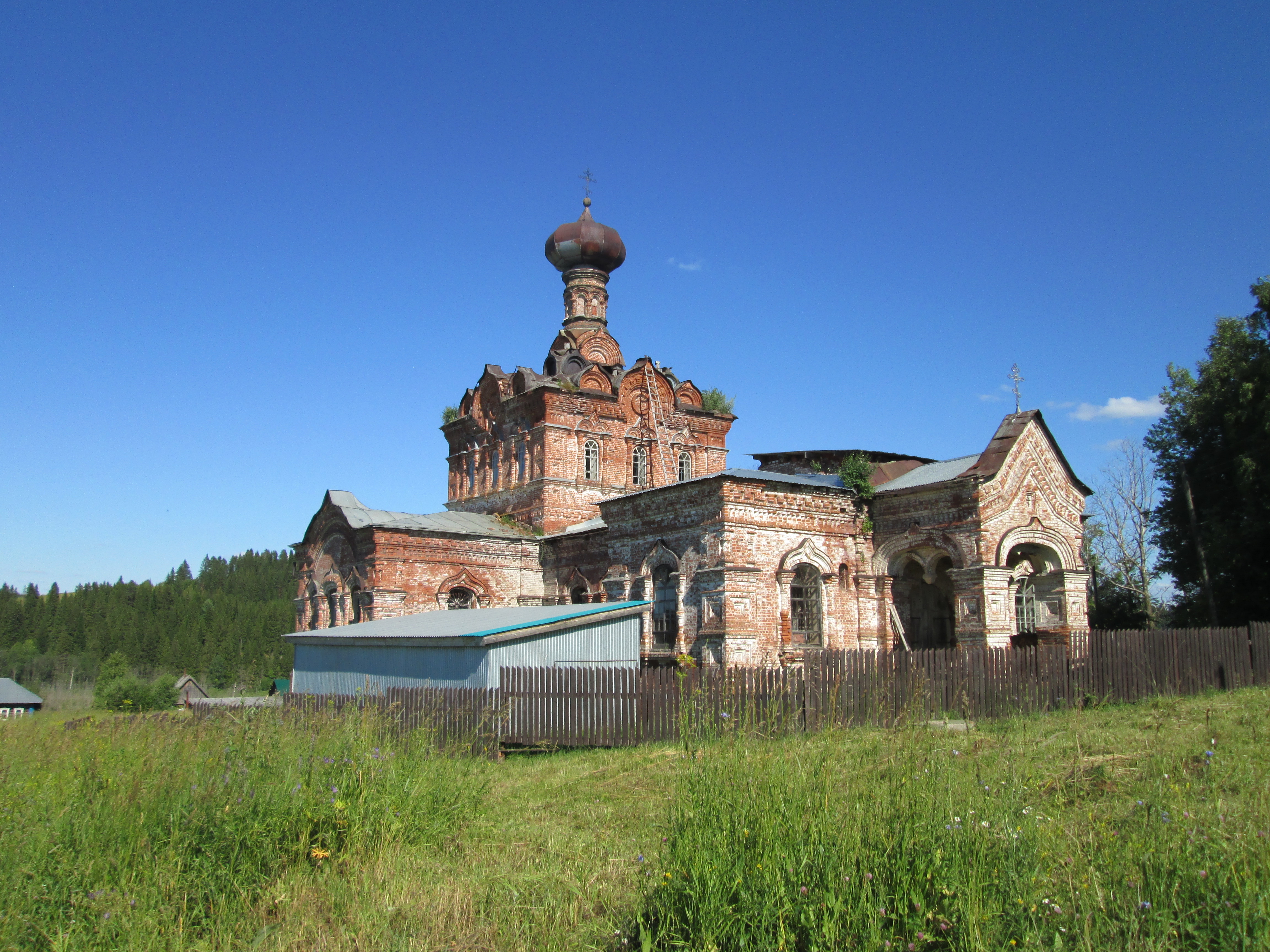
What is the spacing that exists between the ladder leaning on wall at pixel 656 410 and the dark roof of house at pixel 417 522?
4894 mm

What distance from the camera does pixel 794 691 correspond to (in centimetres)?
1156

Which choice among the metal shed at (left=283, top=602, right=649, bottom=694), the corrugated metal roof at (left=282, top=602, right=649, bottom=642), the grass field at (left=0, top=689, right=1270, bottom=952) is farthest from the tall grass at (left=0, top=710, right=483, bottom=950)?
the corrugated metal roof at (left=282, top=602, right=649, bottom=642)

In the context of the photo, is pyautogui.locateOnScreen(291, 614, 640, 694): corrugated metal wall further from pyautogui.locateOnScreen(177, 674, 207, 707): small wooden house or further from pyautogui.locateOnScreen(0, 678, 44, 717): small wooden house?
pyautogui.locateOnScreen(177, 674, 207, 707): small wooden house

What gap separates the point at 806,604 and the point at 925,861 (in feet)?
44.5

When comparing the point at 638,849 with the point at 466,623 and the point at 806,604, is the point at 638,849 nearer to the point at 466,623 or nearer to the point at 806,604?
the point at 466,623

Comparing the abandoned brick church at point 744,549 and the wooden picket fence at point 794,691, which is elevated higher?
the abandoned brick church at point 744,549

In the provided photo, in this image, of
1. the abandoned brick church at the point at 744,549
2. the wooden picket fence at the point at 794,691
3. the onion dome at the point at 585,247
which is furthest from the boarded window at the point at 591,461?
the wooden picket fence at the point at 794,691

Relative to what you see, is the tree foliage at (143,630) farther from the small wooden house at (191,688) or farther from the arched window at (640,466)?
the arched window at (640,466)

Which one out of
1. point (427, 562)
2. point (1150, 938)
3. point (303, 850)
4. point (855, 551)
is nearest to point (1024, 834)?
point (1150, 938)

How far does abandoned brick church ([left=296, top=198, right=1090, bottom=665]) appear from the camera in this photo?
55.1 feet

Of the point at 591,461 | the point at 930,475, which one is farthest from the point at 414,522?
the point at 930,475

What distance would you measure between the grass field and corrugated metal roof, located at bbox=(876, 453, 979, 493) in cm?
965

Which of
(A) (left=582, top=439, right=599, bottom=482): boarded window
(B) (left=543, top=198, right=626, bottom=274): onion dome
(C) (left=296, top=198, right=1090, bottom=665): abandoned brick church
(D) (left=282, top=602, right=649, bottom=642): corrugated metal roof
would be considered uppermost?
(B) (left=543, top=198, right=626, bottom=274): onion dome

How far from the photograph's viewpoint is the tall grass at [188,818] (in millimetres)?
5215
